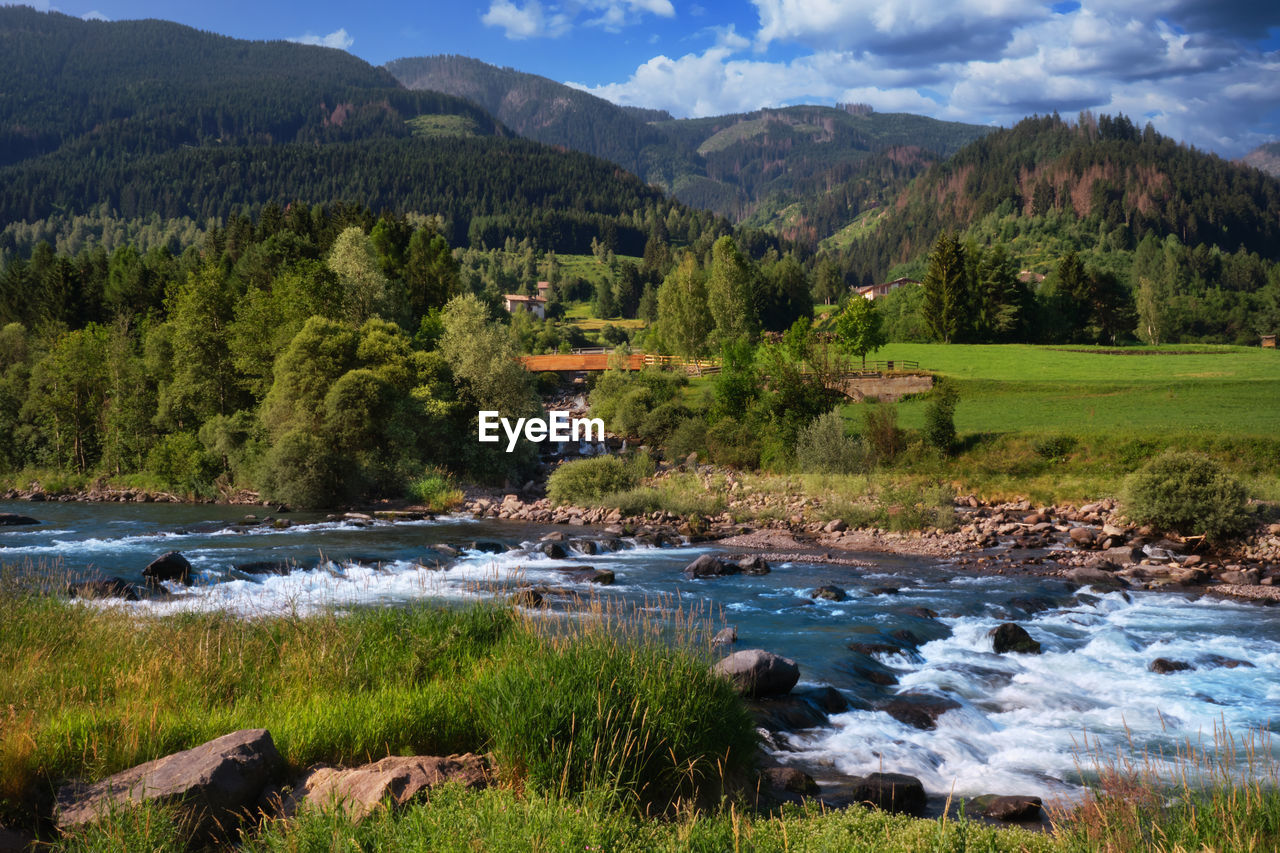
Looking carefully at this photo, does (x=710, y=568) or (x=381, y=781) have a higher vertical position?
(x=381, y=781)

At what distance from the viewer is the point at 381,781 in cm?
686

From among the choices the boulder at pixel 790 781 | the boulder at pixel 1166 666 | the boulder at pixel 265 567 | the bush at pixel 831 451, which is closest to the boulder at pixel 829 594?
the boulder at pixel 1166 666

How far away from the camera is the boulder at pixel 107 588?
17.0 m

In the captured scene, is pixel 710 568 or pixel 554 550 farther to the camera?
pixel 554 550

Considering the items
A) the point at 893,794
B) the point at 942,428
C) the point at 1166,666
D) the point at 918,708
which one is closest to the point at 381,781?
the point at 893,794

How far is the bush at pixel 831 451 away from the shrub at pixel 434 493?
1772 centimetres

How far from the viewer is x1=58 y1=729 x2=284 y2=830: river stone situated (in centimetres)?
637

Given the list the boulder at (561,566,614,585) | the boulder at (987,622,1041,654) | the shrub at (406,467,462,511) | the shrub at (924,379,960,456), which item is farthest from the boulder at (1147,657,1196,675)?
the shrub at (406,467,462,511)

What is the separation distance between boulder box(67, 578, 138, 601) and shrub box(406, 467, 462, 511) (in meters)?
22.9

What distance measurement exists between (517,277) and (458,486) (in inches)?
5506

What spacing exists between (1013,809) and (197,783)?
27.6 feet

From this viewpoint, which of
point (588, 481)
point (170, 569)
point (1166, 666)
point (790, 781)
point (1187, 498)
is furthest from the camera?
point (588, 481)

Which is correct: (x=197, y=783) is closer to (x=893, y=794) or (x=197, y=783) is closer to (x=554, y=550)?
(x=893, y=794)

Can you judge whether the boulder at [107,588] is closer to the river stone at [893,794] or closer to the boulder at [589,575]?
the boulder at [589,575]
